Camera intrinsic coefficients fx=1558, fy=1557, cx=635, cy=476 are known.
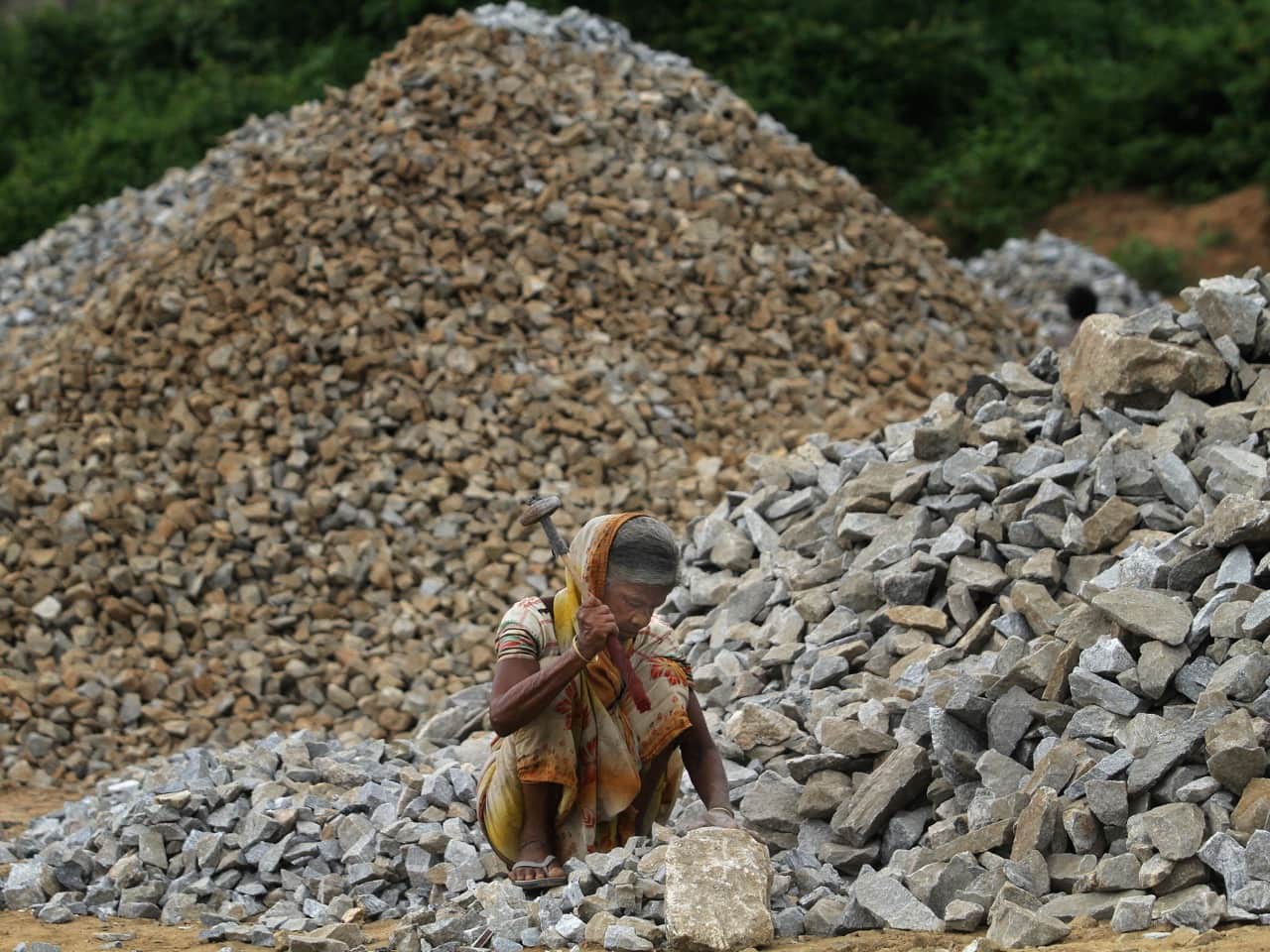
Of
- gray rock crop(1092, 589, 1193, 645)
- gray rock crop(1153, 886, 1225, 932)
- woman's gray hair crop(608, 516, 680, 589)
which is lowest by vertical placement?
gray rock crop(1153, 886, 1225, 932)

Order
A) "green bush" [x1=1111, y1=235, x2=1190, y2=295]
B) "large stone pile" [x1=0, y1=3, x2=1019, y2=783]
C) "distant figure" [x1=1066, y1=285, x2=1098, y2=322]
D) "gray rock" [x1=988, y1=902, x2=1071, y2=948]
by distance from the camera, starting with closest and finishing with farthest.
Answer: "gray rock" [x1=988, y1=902, x2=1071, y2=948], "large stone pile" [x1=0, y1=3, x2=1019, y2=783], "distant figure" [x1=1066, y1=285, x2=1098, y2=322], "green bush" [x1=1111, y1=235, x2=1190, y2=295]

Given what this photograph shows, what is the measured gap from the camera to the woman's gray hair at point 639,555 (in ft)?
11.7

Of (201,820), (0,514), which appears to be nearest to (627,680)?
(201,820)

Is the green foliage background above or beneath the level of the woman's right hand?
above

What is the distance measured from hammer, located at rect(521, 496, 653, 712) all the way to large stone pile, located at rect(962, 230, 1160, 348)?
9.68 metres

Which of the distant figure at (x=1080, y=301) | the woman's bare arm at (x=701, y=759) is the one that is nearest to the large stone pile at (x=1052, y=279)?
the distant figure at (x=1080, y=301)

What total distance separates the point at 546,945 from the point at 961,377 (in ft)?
21.6

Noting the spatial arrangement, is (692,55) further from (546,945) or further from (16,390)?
(546,945)

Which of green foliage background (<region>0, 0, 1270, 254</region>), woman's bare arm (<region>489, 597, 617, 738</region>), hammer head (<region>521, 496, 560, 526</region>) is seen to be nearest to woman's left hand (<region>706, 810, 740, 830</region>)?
woman's bare arm (<region>489, 597, 617, 738</region>)

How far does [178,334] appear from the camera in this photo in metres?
8.70

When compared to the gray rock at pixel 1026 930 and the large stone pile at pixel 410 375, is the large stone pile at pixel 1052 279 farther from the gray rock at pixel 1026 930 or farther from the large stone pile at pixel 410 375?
the gray rock at pixel 1026 930

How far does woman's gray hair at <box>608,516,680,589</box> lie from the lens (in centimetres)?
356

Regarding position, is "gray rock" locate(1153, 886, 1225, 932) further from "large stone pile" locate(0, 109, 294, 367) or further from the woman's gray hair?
"large stone pile" locate(0, 109, 294, 367)

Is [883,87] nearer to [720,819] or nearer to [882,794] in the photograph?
[882,794]
